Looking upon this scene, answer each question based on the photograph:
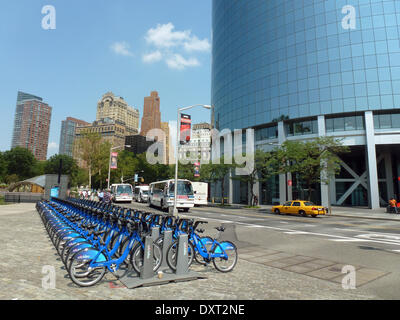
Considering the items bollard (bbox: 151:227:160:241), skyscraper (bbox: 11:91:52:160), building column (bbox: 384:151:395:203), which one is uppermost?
skyscraper (bbox: 11:91:52:160)

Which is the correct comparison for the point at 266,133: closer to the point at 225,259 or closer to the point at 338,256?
the point at 338,256

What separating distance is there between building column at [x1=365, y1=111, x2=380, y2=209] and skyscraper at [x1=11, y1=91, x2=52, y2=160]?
177638 mm

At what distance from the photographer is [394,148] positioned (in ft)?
139

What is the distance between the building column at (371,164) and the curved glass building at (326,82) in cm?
14

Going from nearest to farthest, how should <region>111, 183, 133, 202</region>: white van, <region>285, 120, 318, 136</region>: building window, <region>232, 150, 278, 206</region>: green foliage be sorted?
<region>232, 150, 278, 206</region>: green foliage, <region>111, 183, 133, 202</region>: white van, <region>285, 120, 318, 136</region>: building window

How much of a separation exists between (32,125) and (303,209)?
18798cm

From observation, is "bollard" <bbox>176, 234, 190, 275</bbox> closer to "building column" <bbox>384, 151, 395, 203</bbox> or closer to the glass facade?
the glass facade

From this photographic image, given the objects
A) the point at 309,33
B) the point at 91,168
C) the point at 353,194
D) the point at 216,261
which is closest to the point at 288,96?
the point at 309,33

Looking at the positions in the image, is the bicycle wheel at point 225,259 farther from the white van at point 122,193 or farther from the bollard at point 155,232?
the white van at point 122,193

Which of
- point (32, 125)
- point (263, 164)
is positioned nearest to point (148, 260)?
point (263, 164)

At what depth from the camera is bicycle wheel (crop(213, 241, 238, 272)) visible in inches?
252

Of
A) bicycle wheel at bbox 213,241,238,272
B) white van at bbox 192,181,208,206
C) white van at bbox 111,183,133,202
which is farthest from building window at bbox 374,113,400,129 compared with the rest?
bicycle wheel at bbox 213,241,238,272

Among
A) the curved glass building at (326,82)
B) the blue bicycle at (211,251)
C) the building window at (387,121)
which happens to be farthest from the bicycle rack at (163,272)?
the building window at (387,121)

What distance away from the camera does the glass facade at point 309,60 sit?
1556 inches
